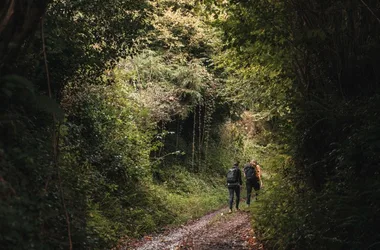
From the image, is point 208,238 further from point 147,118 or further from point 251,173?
point 147,118

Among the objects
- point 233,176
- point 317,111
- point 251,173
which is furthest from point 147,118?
point 317,111

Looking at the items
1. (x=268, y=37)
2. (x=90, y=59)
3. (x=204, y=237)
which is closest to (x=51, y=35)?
(x=90, y=59)

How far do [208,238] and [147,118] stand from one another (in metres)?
6.87

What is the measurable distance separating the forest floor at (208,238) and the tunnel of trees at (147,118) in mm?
475

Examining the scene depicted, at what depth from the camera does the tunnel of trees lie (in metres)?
4.96

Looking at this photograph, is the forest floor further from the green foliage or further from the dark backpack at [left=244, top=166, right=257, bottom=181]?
the dark backpack at [left=244, top=166, right=257, bottom=181]

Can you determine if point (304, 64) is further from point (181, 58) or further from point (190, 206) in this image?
point (181, 58)

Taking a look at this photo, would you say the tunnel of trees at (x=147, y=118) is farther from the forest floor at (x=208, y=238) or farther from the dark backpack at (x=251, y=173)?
the dark backpack at (x=251, y=173)

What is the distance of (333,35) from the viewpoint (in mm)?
8297

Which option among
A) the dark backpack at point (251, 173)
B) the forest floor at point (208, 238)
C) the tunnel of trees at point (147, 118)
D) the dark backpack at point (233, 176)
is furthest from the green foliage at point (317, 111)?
the dark backpack at point (251, 173)

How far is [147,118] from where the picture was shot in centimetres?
1548

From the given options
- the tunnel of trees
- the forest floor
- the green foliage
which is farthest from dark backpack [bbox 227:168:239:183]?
the green foliage

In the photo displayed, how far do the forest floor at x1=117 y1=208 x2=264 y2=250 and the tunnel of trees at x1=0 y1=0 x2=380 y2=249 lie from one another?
1.56ft

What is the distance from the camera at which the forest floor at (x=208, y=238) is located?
28.9ft
